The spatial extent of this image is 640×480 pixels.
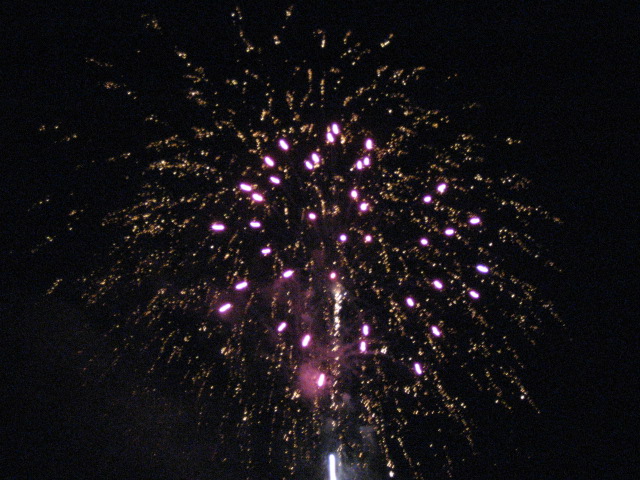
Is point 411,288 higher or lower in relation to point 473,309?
lower

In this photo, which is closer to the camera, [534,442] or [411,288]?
[411,288]

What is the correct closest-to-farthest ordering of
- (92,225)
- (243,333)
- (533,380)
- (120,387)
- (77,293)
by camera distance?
(92,225) < (77,293) < (120,387) < (243,333) < (533,380)

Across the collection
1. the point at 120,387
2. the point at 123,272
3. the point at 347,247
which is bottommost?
the point at 120,387

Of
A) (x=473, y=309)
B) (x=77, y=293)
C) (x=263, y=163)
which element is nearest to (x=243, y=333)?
(x=77, y=293)

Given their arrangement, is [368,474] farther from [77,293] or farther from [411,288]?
[77,293]

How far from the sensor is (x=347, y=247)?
483 cm

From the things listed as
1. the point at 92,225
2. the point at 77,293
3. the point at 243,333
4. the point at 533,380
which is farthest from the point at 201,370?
the point at 533,380

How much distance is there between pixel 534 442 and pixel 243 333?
4179 millimetres

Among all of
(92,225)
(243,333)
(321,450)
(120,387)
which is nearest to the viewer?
(92,225)

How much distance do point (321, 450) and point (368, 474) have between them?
1110 mm

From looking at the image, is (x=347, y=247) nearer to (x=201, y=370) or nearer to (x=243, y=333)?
(x=243, y=333)

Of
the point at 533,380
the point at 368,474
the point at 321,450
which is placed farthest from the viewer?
the point at 368,474

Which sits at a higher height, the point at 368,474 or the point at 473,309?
the point at 473,309

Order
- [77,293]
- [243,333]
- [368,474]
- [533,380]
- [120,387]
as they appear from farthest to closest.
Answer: [368,474], [533,380], [243,333], [120,387], [77,293]
